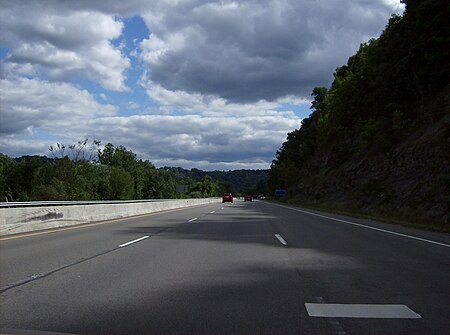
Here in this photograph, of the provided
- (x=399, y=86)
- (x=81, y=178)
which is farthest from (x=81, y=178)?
(x=399, y=86)

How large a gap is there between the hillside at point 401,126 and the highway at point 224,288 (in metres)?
13.3

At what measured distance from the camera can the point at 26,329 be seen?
18.4 feet

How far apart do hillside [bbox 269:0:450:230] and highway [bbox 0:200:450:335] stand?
43.6 feet

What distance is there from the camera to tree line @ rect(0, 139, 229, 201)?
82.6 metres

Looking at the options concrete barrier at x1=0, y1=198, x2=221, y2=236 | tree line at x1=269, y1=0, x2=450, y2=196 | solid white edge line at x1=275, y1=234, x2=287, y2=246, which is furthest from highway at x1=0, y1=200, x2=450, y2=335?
tree line at x1=269, y1=0, x2=450, y2=196

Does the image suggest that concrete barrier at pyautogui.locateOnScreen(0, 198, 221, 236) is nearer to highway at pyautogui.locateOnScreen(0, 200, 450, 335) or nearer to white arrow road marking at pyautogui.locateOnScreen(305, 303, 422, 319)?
highway at pyautogui.locateOnScreen(0, 200, 450, 335)

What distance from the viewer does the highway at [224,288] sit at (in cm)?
598

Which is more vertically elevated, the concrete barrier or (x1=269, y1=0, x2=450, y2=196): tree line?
(x1=269, y1=0, x2=450, y2=196): tree line

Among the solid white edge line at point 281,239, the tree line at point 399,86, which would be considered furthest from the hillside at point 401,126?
the solid white edge line at point 281,239

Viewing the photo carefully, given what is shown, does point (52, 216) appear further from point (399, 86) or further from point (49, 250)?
point (399, 86)

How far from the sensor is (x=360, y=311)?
659 cm

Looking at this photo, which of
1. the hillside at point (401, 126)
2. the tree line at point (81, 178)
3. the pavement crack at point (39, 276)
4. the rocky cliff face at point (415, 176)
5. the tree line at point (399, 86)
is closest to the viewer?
the pavement crack at point (39, 276)

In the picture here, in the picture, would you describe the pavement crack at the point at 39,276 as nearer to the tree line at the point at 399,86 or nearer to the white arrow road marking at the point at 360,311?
the white arrow road marking at the point at 360,311

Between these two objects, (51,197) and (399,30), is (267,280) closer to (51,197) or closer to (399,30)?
(399,30)
